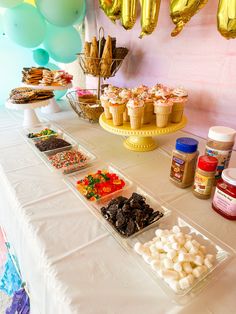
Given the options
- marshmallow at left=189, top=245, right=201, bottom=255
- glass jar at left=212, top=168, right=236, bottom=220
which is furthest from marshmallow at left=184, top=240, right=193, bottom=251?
glass jar at left=212, top=168, right=236, bottom=220

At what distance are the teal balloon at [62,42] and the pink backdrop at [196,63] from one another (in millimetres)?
357

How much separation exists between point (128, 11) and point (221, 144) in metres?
0.69

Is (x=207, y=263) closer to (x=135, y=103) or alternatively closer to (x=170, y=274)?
(x=170, y=274)

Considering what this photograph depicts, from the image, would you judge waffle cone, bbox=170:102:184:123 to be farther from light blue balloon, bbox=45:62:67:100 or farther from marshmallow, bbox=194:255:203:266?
light blue balloon, bbox=45:62:67:100

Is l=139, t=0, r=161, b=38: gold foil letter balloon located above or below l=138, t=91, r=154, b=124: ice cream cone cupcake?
above

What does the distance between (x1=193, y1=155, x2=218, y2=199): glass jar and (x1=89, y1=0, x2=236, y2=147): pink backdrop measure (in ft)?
1.26

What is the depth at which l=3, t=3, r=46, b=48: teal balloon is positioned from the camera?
1176 mm

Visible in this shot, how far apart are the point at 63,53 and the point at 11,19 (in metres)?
0.31

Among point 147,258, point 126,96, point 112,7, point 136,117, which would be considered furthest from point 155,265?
point 112,7

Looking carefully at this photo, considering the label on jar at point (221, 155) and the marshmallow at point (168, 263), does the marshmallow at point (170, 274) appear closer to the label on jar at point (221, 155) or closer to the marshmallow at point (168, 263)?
the marshmallow at point (168, 263)

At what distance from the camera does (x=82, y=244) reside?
0.46 metres

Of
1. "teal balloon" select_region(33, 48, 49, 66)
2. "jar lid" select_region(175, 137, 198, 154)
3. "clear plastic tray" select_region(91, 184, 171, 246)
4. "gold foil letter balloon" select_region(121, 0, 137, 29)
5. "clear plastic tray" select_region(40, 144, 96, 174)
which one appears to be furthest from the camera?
"teal balloon" select_region(33, 48, 49, 66)

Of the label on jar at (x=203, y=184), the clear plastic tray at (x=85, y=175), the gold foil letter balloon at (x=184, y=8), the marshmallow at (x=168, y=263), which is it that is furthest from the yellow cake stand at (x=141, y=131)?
the marshmallow at (x=168, y=263)

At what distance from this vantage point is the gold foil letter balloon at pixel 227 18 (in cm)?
64
